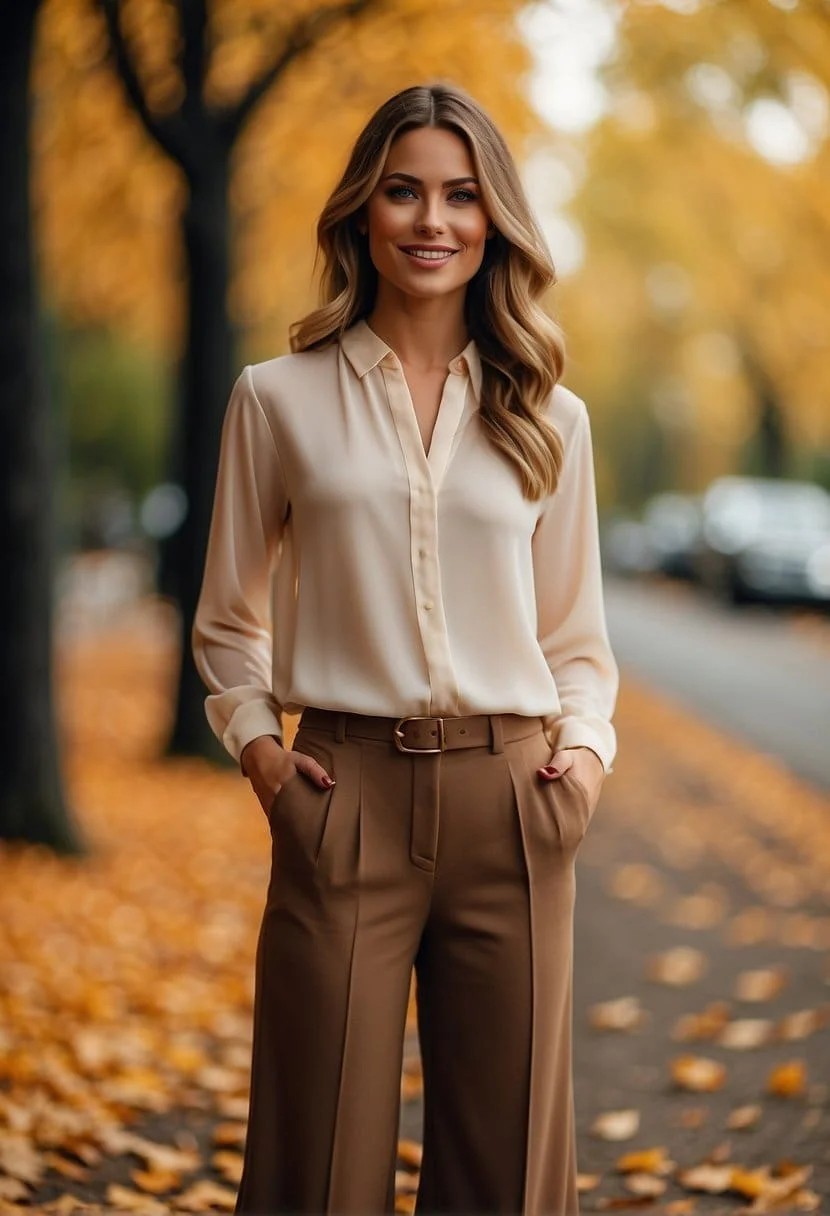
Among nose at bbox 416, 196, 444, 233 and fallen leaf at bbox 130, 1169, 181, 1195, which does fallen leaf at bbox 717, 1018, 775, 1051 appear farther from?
nose at bbox 416, 196, 444, 233

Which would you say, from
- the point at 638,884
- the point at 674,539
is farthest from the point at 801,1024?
the point at 674,539

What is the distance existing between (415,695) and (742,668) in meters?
14.5

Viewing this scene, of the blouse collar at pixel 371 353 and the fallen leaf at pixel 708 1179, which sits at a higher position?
the blouse collar at pixel 371 353

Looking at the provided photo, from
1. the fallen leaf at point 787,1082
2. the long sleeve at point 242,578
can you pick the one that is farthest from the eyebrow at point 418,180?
the fallen leaf at point 787,1082

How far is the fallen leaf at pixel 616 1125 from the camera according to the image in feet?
14.7

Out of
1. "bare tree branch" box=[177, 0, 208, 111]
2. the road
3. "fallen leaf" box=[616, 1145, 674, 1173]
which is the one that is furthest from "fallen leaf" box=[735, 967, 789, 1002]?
"bare tree branch" box=[177, 0, 208, 111]

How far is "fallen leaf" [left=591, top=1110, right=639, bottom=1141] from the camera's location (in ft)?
14.7

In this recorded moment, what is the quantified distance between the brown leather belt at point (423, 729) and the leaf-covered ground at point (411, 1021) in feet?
5.56

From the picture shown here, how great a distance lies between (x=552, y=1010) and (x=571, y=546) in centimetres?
80

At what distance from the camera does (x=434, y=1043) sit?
2.73m

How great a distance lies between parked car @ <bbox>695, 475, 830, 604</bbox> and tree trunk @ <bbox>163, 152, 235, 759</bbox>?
1371cm

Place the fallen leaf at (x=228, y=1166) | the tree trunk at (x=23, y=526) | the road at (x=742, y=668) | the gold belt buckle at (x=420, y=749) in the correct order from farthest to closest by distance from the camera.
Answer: the road at (x=742, y=668) < the tree trunk at (x=23, y=526) < the fallen leaf at (x=228, y=1166) < the gold belt buckle at (x=420, y=749)

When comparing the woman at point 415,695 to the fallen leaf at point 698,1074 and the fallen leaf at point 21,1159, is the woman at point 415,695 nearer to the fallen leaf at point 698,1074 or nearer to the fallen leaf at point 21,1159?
the fallen leaf at point 21,1159

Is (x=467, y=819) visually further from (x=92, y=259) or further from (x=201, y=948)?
(x=92, y=259)
